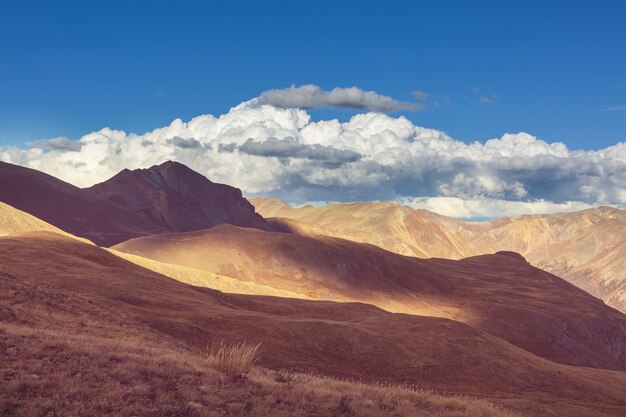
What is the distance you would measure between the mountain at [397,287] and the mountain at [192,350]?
45878mm

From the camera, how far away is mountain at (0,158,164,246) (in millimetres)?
131500

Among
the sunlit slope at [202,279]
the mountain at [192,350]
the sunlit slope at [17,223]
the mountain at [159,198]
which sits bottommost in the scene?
the mountain at [192,350]

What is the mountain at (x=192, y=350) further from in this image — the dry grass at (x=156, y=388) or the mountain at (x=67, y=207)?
the mountain at (x=67, y=207)

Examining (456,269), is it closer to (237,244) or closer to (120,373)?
(237,244)

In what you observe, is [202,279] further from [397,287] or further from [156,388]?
[397,287]

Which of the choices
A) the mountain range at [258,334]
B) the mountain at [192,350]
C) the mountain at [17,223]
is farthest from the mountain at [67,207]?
the mountain at [192,350]

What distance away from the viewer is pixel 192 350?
2367 cm

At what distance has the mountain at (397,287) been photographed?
89250 millimetres

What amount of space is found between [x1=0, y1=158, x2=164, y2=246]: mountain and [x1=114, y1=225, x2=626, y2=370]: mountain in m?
32.7

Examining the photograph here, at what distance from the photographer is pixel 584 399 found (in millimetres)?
32594

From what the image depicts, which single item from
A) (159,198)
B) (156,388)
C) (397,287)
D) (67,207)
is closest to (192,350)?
(156,388)

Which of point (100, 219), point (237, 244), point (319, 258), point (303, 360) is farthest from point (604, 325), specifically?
point (100, 219)

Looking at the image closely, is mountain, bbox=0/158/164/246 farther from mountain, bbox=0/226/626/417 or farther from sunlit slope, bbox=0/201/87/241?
mountain, bbox=0/226/626/417

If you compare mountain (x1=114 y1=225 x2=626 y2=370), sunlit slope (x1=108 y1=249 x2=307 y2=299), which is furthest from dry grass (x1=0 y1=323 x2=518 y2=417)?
mountain (x1=114 y1=225 x2=626 y2=370)
